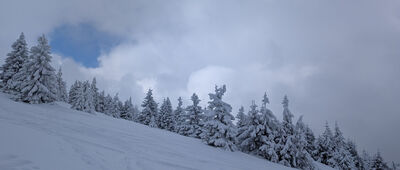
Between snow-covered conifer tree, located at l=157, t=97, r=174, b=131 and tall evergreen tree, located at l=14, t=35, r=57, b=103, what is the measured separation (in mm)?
26773

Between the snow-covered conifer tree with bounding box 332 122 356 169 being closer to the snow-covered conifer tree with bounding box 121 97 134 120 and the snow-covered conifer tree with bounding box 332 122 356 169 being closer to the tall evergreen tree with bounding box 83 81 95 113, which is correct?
the tall evergreen tree with bounding box 83 81 95 113

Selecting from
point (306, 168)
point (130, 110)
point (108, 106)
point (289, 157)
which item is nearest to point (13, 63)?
point (108, 106)

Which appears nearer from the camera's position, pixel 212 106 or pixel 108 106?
pixel 212 106

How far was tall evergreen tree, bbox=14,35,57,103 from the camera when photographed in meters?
24.7

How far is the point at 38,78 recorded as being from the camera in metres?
25.6

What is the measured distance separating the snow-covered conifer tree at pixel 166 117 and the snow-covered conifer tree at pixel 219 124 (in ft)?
95.4

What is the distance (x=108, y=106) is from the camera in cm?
5731

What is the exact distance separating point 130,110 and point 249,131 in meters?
45.2

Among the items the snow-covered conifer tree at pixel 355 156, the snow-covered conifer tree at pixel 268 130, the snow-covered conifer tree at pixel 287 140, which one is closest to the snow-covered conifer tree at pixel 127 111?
the snow-covered conifer tree at pixel 268 130

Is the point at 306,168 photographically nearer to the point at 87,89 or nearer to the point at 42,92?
the point at 42,92

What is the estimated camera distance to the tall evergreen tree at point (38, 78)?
2468 centimetres

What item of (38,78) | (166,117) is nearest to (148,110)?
(166,117)

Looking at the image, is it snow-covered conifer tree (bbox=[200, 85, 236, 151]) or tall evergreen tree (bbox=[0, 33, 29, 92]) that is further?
tall evergreen tree (bbox=[0, 33, 29, 92])

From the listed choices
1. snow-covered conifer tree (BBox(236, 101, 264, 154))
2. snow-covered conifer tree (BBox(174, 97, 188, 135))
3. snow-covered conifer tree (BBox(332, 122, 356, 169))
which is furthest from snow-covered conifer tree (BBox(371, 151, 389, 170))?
snow-covered conifer tree (BBox(174, 97, 188, 135))
